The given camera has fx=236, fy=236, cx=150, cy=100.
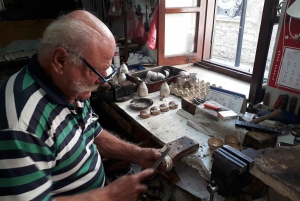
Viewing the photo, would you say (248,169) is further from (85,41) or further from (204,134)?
(85,41)

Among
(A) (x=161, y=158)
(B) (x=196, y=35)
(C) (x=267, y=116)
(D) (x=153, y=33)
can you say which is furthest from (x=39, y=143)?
(B) (x=196, y=35)

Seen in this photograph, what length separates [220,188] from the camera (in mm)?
856

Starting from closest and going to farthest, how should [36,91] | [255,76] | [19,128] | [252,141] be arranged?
[19,128] → [36,91] → [252,141] → [255,76]

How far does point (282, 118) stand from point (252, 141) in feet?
1.15

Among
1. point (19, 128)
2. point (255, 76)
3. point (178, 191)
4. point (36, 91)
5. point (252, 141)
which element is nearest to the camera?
point (19, 128)

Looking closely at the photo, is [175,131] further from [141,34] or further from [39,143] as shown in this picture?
[141,34]

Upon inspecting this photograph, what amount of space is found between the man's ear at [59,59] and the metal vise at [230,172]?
632 mm

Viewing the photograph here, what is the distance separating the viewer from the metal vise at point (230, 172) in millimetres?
787

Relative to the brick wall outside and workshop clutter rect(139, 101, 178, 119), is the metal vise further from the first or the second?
the brick wall outside

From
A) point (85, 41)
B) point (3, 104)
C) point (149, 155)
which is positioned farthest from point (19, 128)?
point (149, 155)

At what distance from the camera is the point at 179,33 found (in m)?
2.44

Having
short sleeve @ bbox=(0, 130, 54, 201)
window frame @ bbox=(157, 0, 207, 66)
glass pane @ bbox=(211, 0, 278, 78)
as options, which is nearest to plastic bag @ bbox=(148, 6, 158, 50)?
window frame @ bbox=(157, 0, 207, 66)

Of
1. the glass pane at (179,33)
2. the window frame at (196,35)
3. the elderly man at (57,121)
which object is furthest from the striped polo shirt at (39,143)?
the glass pane at (179,33)

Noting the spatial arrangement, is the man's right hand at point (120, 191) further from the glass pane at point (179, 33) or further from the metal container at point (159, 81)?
the glass pane at point (179, 33)
